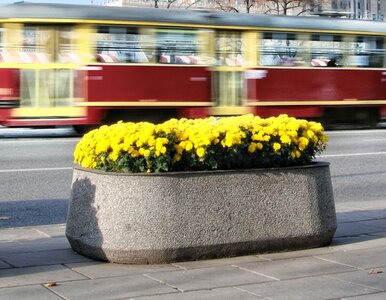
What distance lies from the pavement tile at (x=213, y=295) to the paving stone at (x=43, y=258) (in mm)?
1476

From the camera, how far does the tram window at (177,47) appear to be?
21.7 meters

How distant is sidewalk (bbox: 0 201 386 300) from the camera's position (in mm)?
6027

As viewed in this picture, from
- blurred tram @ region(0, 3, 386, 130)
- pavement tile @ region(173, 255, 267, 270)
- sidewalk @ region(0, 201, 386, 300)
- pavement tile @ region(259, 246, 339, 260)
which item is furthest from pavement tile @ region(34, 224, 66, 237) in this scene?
blurred tram @ region(0, 3, 386, 130)

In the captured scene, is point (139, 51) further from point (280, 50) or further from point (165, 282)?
point (165, 282)

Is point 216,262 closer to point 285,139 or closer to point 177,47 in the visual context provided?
point 285,139

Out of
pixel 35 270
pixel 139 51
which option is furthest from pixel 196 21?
pixel 35 270

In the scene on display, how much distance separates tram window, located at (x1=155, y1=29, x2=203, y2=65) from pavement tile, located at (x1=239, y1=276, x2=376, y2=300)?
51.7ft

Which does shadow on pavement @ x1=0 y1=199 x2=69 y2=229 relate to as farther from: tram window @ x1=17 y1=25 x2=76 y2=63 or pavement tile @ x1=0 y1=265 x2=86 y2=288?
tram window @ x1=17 y1=25 x2=76 y2=63

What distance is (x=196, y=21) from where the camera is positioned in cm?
2217

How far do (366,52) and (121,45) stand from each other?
311 inches

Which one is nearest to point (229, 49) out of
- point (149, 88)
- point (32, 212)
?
point (149, 88)

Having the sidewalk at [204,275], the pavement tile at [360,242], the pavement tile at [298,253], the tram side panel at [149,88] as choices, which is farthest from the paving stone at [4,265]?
the tram side panel at [149,88]

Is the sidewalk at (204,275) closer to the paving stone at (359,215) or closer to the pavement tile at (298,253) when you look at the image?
the pavement tile at (298,253)

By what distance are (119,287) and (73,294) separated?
1.25ft
